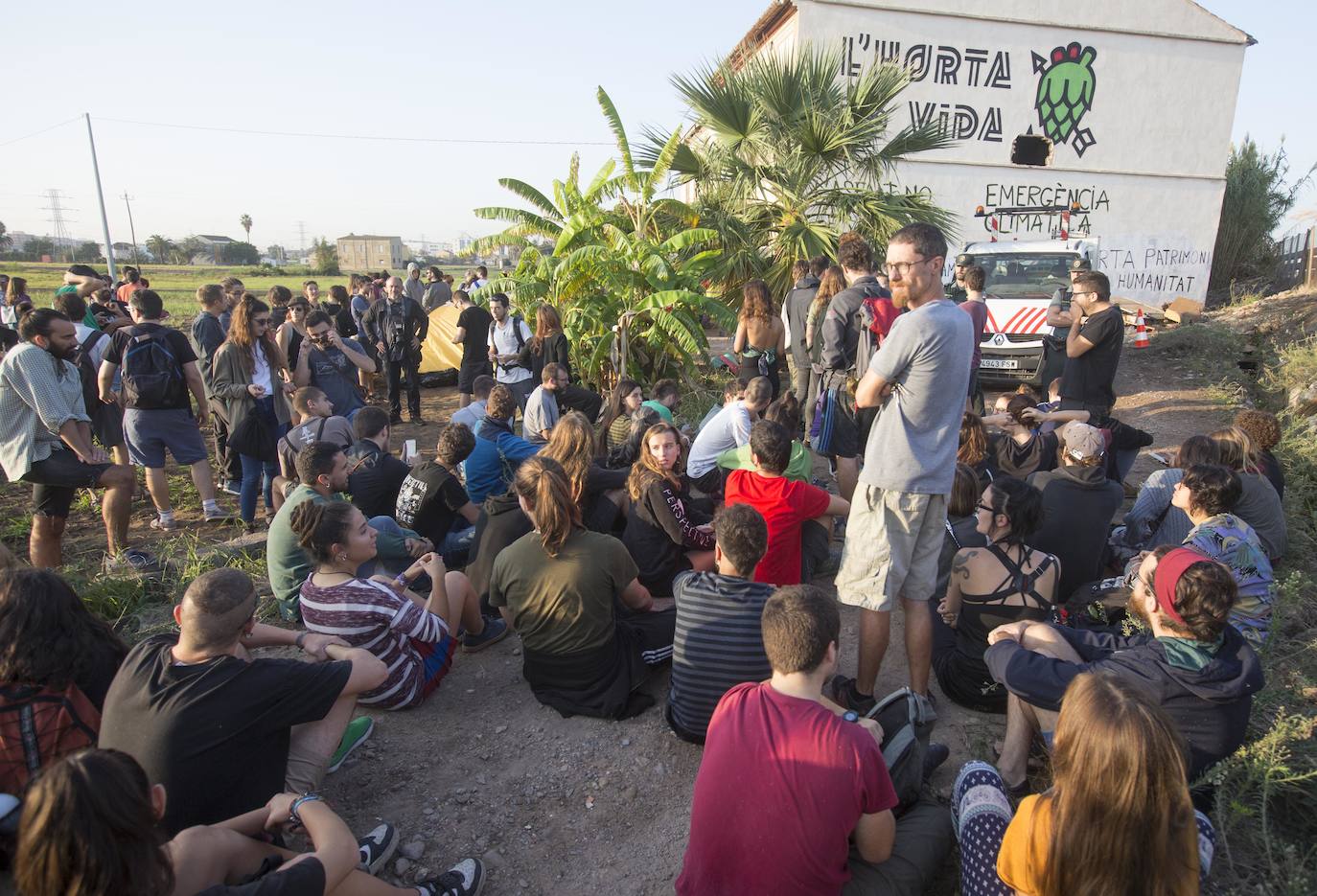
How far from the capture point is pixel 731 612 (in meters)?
3.19

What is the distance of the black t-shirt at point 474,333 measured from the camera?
9.20m

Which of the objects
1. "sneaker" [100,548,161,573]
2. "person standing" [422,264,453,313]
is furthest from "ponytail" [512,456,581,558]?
"person standing" [422,264,453,313]

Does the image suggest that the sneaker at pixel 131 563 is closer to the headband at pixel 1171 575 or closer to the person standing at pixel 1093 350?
the headband at pixel 1171 575

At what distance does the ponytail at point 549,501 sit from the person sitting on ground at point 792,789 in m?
1.36

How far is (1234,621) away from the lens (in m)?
3.41

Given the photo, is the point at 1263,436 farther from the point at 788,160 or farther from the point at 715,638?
the point at 788,160

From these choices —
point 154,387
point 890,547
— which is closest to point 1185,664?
point 890,547

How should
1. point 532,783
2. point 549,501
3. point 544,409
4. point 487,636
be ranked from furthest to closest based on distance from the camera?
point 544,409
point 487,636
point 549,501
point 532,783

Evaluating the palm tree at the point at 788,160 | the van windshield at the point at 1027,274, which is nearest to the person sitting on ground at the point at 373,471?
the palm tree at the point at 788,160

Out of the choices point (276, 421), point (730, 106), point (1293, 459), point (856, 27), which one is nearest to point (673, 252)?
point (730, 106)

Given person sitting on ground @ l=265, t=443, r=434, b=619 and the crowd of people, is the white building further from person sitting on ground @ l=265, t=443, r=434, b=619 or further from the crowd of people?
person sitting on ground @ l=265, t=443, r=434, b=619

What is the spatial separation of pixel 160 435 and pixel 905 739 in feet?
19.3

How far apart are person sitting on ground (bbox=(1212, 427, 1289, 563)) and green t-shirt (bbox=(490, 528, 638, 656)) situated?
352 cm

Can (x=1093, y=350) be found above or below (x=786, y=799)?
above
